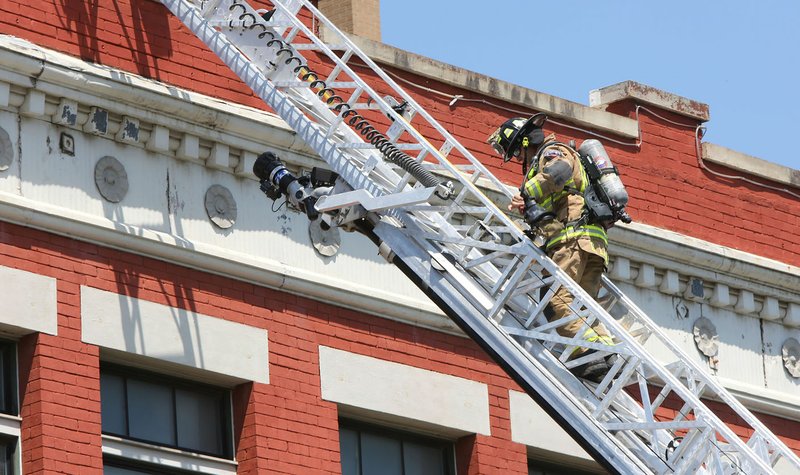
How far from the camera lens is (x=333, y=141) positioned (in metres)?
16.3

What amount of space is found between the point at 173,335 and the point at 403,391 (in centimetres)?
222

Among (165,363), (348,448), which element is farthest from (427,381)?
(165,363)

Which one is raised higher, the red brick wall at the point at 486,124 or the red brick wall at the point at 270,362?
the red brick wall at the point at 486,124

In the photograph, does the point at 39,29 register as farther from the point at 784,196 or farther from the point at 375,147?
the point at 784,196

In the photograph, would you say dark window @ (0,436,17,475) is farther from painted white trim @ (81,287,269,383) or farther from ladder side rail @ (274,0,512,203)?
ladder side rail @ (274,0,512,203)

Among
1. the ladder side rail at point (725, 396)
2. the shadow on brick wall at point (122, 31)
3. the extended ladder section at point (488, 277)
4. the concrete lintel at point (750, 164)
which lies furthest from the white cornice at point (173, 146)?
the ladder side rail at point (725, 396)

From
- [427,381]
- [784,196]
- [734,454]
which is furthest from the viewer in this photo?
[784,196]

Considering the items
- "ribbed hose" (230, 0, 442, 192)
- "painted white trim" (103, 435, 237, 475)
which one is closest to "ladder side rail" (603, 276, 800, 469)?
"ribbed hose" (230, 0, 442, 192)

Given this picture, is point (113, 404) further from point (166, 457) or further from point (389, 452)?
point (389, 452)

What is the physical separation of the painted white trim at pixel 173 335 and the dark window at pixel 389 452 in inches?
44.3

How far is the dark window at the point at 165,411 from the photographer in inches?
645

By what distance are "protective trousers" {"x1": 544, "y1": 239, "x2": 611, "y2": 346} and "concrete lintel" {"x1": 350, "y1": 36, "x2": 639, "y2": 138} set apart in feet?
12.8

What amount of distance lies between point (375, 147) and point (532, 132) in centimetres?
111

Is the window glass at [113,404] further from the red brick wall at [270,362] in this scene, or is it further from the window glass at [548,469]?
the window glass at [548,469]
